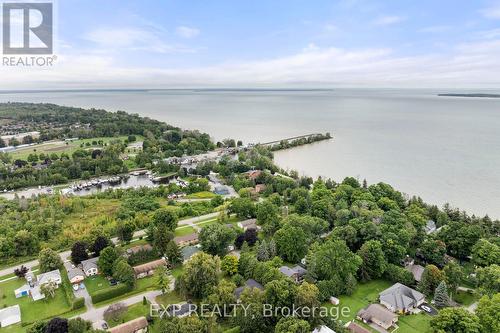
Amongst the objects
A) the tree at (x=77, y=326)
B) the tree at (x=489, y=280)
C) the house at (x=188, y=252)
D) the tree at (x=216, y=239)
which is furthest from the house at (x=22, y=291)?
the tree at (x=489, y=280)

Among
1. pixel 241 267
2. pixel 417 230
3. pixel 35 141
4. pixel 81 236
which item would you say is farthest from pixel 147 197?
pixel 35 141

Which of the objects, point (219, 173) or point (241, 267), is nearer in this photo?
point (241, 267)

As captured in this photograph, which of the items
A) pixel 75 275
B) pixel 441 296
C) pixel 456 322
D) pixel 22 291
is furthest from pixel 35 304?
pixel 441 296

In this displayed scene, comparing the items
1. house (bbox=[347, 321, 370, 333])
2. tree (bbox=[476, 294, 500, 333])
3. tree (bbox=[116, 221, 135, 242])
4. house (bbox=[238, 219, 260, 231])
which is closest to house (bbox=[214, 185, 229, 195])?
house (bbox=[238, 219, 260, 231])

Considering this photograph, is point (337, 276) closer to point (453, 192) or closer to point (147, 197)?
point (147, 197)

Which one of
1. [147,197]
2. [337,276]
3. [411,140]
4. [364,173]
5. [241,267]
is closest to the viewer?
[337,276]

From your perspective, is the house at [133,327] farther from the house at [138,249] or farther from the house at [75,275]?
the house at [138,249]

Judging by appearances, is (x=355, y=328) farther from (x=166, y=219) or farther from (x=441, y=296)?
(x=166, y=219)
